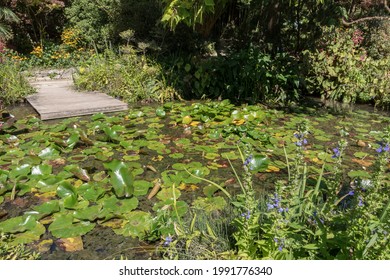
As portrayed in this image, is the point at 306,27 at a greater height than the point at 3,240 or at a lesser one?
greater

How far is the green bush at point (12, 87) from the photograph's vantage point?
597 cm

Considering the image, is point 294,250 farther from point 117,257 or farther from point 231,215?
point 117,257

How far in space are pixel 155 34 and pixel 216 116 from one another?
3.31 m

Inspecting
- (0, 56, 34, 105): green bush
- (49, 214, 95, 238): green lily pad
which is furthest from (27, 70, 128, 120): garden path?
(49, 214, 95, 238): green lily pad

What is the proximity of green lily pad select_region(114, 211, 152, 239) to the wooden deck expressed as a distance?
307 centimetres

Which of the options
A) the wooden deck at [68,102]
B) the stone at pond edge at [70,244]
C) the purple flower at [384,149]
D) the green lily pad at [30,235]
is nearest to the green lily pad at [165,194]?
the stone at pond edge at [70,244]

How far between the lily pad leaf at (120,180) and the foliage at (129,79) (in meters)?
3.41

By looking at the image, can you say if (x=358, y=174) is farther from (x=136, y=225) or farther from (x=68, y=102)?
(x=68, y=102)

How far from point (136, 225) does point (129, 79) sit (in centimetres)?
438

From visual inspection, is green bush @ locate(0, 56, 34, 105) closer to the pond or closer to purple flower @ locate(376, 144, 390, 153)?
the pond

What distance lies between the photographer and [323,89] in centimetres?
688

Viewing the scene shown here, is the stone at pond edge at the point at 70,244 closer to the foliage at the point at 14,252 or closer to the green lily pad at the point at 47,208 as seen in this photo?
A: the foliage at the point at 14,252

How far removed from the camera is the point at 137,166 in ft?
11.7

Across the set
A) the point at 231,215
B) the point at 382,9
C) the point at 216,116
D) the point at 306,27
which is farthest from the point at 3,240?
the point at 382,9
